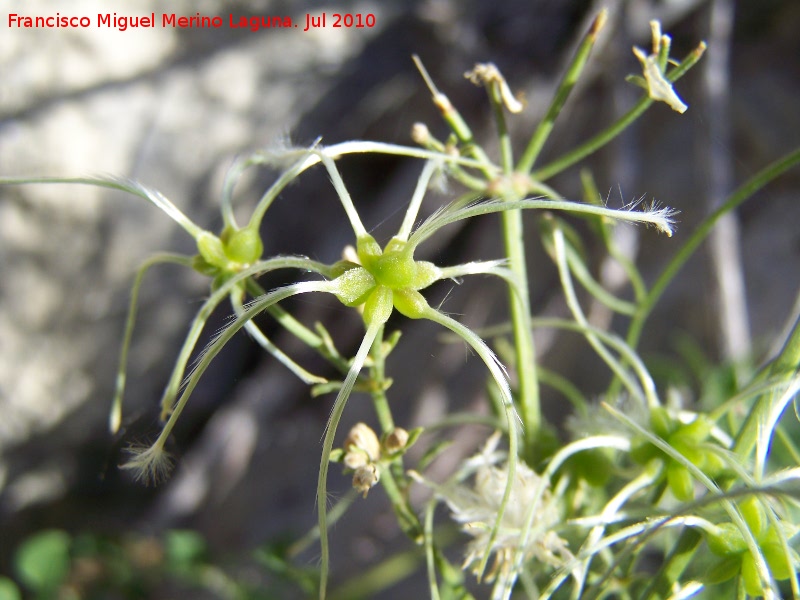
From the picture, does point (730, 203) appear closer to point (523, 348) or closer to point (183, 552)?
point (523, 348)

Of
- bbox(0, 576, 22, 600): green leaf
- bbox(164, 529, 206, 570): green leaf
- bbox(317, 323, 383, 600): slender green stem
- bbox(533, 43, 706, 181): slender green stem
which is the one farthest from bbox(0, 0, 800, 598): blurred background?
bbox(317, 323, 383, 600): slender green stem

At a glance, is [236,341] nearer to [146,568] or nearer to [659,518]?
[146,568]

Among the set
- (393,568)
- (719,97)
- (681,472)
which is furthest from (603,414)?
(719,97)

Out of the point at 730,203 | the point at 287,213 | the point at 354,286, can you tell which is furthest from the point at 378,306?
the point at 287,213

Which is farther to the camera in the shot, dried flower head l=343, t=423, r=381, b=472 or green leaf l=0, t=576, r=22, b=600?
green leaf l=0, t=576, r=22, b=600

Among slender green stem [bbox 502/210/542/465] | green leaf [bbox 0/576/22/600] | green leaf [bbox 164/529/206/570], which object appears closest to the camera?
slender green stem [bbox 502/210/542/465]

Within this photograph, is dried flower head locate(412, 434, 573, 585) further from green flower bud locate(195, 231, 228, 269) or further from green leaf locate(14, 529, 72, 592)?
green leaf locate(14, 529, 72, 592)

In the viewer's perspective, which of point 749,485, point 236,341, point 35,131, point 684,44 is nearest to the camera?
point 749,485
